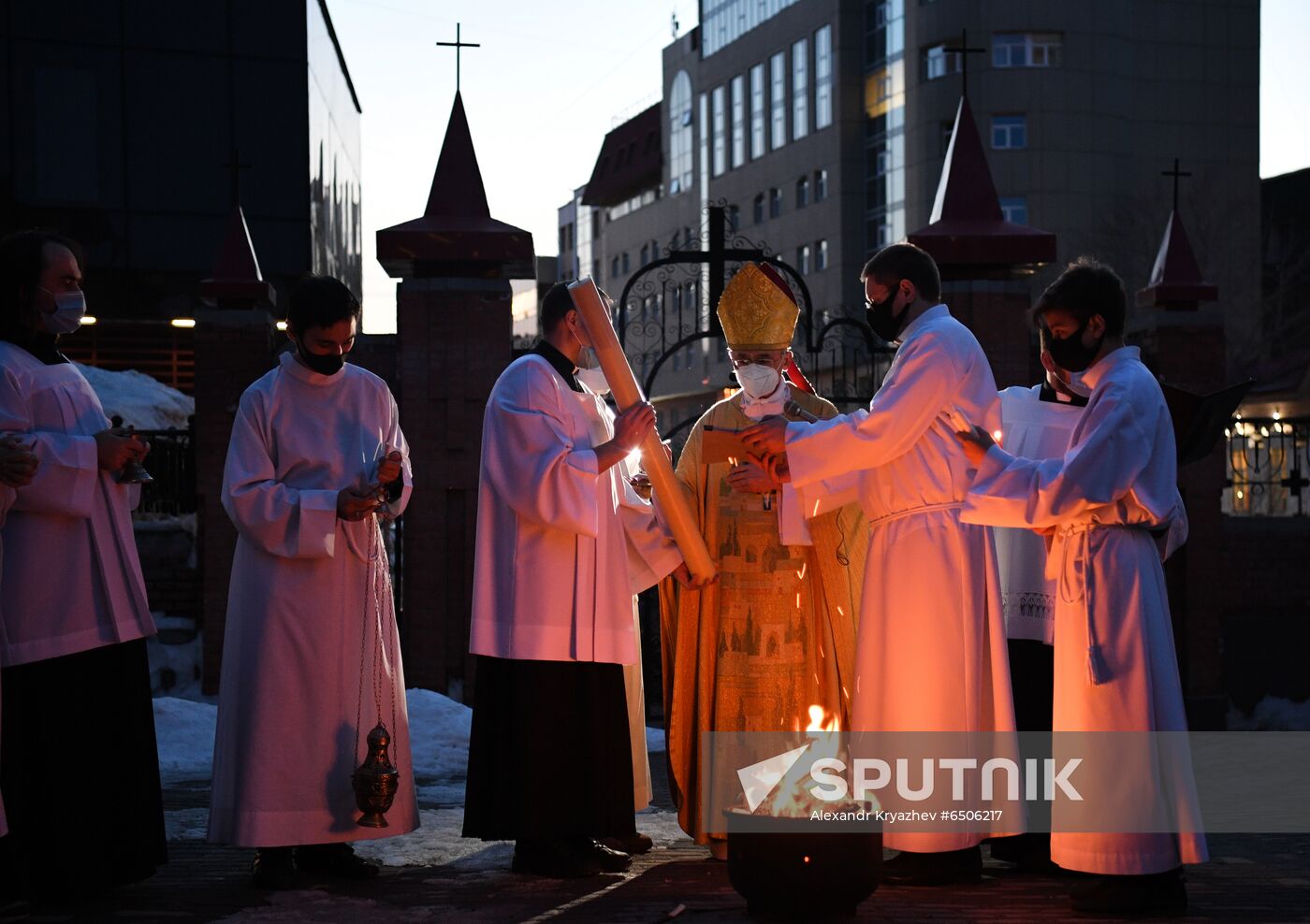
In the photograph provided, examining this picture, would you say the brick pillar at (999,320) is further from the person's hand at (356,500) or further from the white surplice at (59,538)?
the white surplice at (59,538)

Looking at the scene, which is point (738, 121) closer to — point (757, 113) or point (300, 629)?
point (757, 113)

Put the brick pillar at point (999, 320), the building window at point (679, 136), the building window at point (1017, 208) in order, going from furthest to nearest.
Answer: the building window at point (679, 136) < the building window at point (1017, 208) < the brick pillar at point (999, 320)

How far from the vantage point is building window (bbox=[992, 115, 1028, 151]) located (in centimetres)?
5325

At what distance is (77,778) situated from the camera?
6.20m

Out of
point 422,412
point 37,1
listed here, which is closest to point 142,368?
point 37,1

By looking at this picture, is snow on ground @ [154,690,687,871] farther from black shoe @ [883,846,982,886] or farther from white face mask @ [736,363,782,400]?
white face mask @ [736,363,782,400]

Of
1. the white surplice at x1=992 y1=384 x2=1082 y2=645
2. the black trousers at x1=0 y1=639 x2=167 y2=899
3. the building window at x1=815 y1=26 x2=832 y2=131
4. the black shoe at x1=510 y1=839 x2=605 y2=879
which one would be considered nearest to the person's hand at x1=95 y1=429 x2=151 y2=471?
the black trousers at x1=0 y1=639 x2=167 y2=899

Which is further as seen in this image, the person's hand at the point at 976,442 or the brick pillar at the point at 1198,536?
the brick pillar at the point at 1198,536

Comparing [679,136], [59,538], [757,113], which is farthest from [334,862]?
[679,136]

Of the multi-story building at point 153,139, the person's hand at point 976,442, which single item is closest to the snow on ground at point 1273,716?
the person's hand at point 976,442

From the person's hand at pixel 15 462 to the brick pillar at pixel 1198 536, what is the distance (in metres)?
8.52

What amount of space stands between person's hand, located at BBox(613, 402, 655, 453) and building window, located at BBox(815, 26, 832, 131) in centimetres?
5437

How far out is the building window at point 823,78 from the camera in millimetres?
59531

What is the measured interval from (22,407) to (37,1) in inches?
735
